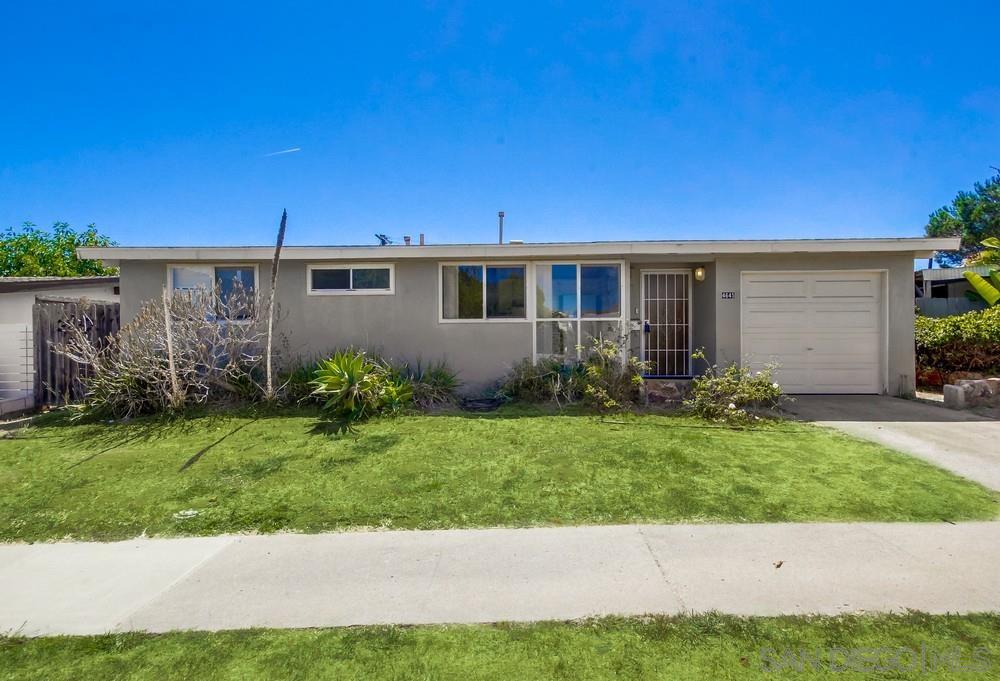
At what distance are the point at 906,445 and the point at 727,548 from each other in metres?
4.02

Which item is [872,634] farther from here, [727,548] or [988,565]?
[988,565]

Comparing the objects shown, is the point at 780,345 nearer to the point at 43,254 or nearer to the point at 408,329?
the point at 408,329

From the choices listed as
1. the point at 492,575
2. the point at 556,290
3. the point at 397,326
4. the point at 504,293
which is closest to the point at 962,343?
the point at 556,290

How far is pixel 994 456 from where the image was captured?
18.5ft

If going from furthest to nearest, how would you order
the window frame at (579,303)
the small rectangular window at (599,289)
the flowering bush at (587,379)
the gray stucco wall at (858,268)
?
the small rectangular window at (599,289)
the window frame at (579,303)
the gray stucco wall at (858,268)
the flowering bush at (587,379)

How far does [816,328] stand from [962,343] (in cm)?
321

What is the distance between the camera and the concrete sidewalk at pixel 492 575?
293 cm

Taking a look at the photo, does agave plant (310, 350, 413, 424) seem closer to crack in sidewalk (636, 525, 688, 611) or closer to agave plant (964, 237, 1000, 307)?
crack in sidewalk (636, 525, 688, 611)

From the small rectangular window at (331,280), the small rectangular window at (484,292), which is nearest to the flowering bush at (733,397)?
the small rectangular window at (484,292)

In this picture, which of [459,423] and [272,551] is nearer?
[272,551]

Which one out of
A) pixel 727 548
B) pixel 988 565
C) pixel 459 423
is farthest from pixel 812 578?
pixel 459 423

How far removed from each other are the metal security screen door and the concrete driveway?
8.02 feet

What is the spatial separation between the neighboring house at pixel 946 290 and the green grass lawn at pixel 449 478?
11.7m

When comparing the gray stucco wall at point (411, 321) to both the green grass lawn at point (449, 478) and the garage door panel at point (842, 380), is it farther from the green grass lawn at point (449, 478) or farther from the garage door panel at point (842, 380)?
the green grass lawn at point (449, 478)
